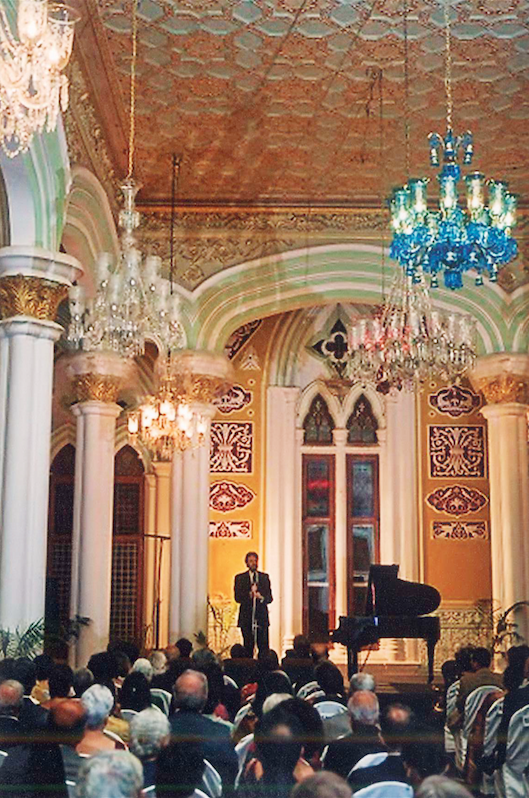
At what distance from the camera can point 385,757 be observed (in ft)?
13.8

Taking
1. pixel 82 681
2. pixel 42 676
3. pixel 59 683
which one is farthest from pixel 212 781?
pixel 42 676

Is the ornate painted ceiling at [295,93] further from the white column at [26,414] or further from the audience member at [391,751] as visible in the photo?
the audience member at [391,751]

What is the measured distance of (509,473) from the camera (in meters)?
13.7

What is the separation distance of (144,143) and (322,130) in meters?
1.86

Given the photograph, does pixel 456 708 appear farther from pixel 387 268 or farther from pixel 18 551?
pixel 387 268

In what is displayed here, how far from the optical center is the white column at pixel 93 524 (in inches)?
463

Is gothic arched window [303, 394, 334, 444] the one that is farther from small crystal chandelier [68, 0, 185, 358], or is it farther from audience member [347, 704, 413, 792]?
audience member [347, 704, 413, 792]

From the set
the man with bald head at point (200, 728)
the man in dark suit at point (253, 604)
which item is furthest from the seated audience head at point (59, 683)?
the man in dark suit at point (253, 604)

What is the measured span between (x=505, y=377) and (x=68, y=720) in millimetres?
10171

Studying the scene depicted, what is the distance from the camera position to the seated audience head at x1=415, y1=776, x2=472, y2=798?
2.60 metres

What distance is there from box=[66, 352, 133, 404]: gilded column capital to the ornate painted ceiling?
2.05m

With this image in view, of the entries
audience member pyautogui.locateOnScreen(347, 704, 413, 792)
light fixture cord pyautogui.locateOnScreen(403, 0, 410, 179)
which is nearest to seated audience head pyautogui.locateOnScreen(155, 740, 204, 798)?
audience member pyautogui.locateOnScreen(347, 704, 413, 792)

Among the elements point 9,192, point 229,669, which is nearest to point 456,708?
point 229,669

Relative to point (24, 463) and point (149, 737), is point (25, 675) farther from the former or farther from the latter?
point (24, 463)
